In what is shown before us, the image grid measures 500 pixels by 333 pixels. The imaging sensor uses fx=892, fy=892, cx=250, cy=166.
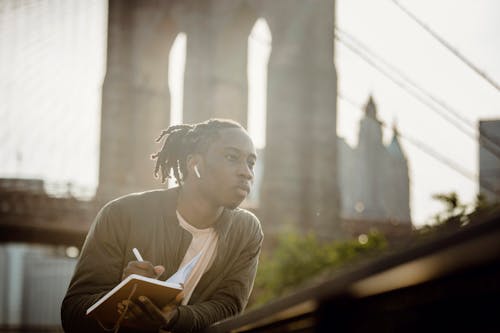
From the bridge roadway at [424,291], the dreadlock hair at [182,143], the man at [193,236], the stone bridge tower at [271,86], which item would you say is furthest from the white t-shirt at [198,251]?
the stone bridge tower at [271,86]

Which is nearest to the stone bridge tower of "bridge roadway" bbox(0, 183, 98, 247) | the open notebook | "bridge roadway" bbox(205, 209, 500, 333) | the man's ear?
"bridge roadway" bbox(0, 183, 98, 247)

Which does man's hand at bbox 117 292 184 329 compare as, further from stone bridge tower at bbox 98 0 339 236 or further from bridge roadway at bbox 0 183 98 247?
bridge roadway at bbox 0 183 98 247

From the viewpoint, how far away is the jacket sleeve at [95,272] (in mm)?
4914

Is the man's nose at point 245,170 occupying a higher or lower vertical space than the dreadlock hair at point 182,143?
lower

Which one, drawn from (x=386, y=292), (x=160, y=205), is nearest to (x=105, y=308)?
(x=160, y=205)

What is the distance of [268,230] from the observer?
5138 centimetres

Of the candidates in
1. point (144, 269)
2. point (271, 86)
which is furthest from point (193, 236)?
point (271, 86)

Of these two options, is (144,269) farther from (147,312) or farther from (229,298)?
(229,298)

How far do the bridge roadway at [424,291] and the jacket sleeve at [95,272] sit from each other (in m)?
2.43

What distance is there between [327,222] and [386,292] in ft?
176

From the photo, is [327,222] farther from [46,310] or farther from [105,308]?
[46,310]

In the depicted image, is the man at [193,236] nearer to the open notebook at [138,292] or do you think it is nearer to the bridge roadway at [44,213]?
the open notebook at [138,292]

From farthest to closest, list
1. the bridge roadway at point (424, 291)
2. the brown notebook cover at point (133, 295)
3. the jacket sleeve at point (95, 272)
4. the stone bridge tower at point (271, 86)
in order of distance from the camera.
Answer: the stone bridge tower at point (271, 86)
the jacket sleeve at point (95, 272)
the brown notebook cover at point (133, 295)
the bridge roadway at point (424, 291)

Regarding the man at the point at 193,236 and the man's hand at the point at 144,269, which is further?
the man at the point at 193,236
